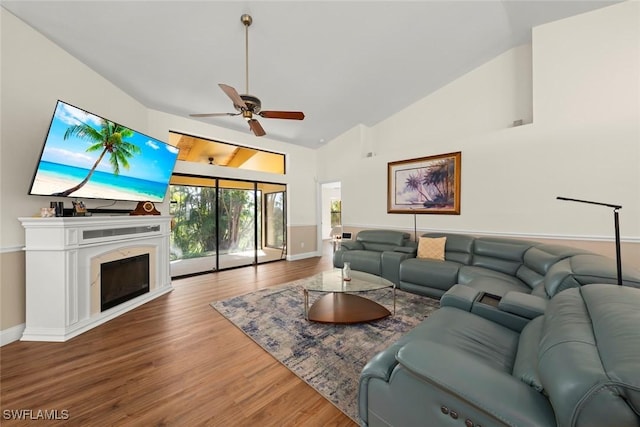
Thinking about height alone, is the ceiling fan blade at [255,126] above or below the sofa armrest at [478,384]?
above

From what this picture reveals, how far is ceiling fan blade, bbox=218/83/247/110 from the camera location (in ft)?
7.07

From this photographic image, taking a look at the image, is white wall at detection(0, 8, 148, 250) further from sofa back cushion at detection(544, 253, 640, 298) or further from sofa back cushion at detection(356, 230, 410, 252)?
sofa back cushion at detection(544, 253, 640, 298)

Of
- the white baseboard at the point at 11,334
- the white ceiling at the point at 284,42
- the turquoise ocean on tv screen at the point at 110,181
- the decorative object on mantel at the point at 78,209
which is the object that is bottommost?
the white baseboard at the point at 11,334

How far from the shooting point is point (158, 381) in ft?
6.02

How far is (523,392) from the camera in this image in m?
0.89

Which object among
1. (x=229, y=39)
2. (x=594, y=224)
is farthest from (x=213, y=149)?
(x=594, y=224)

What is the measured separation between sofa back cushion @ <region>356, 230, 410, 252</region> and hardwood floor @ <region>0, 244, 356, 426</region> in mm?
3023

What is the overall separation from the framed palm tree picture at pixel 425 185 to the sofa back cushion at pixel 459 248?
1.80 ft

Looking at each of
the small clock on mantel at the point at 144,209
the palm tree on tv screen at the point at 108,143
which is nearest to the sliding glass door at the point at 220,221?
the small clock on mantel at the point at 144,209

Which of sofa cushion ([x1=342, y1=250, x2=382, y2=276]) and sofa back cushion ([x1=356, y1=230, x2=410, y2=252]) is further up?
sofa back cushion ([x1=356, y1=230, x2=410, y2=252])

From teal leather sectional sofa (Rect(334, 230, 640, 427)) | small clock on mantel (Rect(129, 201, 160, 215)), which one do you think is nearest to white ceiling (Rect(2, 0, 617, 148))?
small clock on mantel (Rect(129, 201, 160, 215))

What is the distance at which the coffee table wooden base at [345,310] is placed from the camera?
8.71 ft

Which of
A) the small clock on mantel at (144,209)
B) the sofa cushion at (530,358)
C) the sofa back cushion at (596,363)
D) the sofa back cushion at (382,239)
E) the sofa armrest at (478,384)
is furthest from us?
the sofa back cushion at (382,239)

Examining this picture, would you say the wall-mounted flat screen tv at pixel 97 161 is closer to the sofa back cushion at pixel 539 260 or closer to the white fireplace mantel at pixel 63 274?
the white fireplace mantel at pixel 63 274
